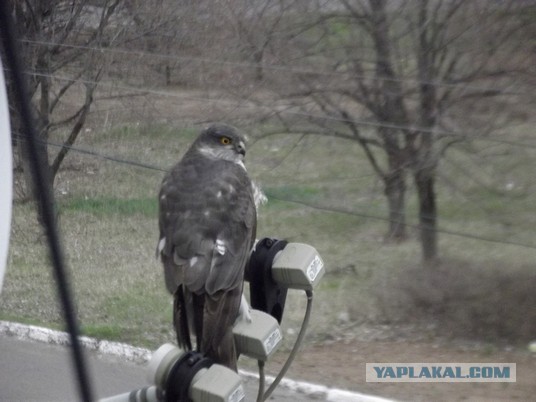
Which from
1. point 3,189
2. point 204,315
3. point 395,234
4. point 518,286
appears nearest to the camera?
point 3,189

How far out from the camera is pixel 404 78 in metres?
6.29

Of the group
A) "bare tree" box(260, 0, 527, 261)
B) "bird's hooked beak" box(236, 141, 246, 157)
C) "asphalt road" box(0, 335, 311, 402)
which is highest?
"bare tree" box(260, 0, 527, 261)

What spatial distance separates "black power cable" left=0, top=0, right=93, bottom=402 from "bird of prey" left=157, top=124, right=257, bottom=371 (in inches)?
39.7

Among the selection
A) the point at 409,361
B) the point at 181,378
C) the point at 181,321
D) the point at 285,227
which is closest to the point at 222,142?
the point at 181,321

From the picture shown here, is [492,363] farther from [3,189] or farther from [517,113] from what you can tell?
[3,189]

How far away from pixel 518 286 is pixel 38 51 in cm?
407

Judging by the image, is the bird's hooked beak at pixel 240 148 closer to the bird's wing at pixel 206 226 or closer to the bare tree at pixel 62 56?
the bird's wing at pixel 206 226

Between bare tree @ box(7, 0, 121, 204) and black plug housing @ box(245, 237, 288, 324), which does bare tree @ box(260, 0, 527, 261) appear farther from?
black plug housing @ box(245, 237, 288, 324)

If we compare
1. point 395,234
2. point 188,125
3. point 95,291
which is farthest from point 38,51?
point 395,234

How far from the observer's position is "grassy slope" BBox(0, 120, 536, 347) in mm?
6055

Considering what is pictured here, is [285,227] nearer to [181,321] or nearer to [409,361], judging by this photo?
[409,361]

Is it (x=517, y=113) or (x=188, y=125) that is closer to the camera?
(x=517, y=113)

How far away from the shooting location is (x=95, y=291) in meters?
6.55

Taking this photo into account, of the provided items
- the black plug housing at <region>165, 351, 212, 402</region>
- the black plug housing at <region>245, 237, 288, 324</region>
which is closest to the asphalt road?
the black plug housing at <region>245, 237, 288, 324</region>
